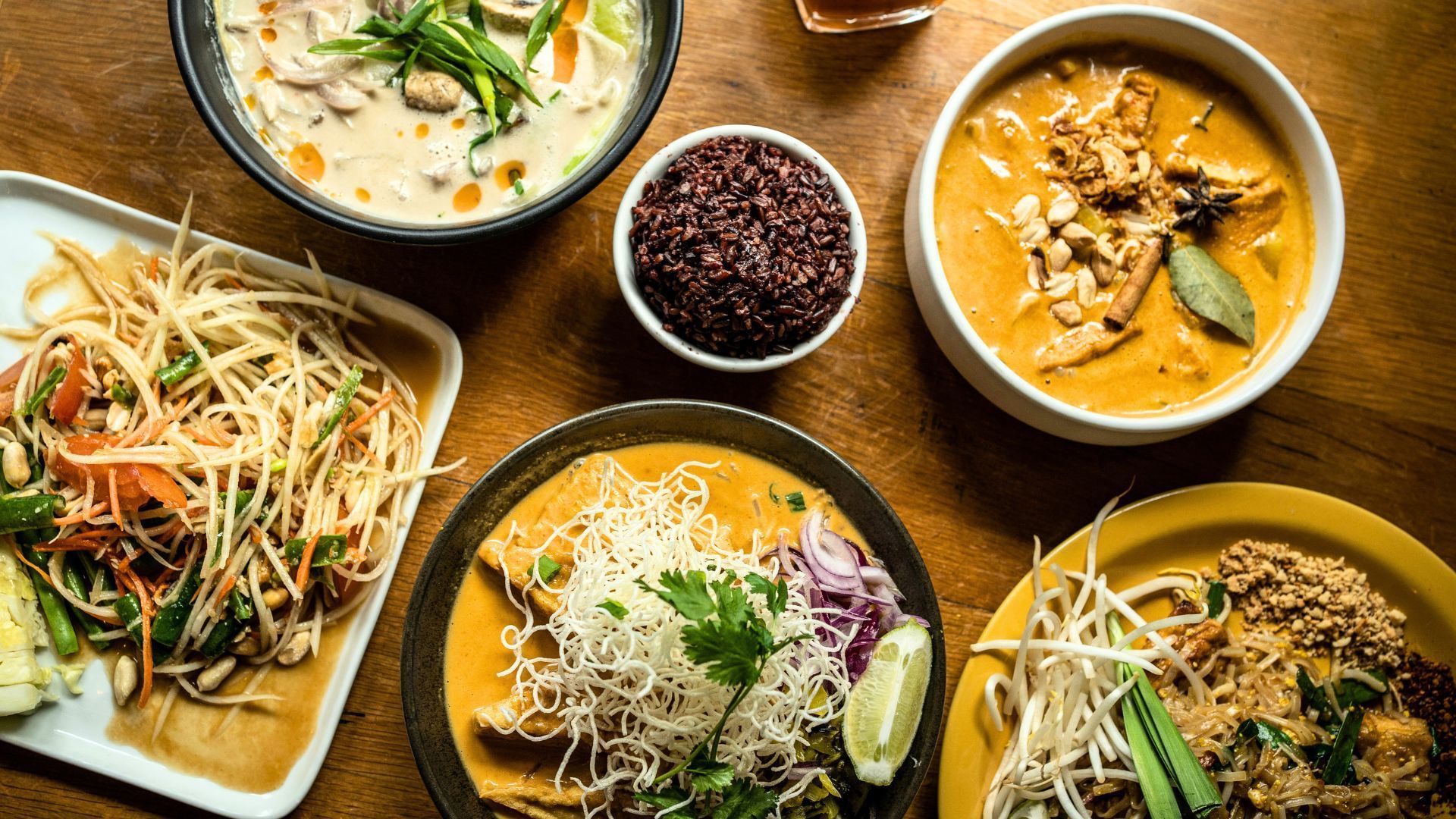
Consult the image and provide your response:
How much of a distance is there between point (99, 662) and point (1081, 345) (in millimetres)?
2495

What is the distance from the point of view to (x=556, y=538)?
2.28 m

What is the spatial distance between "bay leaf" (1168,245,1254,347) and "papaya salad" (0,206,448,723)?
75.8 inches

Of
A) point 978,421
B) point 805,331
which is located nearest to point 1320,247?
point 978,421

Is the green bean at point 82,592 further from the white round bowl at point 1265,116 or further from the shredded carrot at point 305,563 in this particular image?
the white round bowl at point 1265,116

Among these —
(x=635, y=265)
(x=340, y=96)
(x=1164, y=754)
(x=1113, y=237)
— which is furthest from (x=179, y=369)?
(x=1164, y=754)

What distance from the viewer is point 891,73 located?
8.61 ft

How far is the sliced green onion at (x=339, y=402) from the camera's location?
7.68 ft

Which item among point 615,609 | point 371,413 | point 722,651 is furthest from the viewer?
point 371,413

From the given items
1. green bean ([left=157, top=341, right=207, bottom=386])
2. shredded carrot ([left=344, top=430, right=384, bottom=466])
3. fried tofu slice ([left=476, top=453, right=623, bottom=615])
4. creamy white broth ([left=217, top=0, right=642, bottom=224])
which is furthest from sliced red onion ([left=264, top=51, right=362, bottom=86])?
fried tofu slice ([left=476, top=453, right=623, bottom=615])

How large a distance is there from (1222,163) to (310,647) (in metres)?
2.57

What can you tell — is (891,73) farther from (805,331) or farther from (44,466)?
(44,466)

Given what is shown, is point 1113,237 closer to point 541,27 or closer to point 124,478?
point 541,27

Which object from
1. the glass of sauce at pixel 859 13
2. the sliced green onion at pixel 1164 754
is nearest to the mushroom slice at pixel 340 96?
the glass of sauce at pixel 859 13

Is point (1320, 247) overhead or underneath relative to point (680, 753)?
overhead
